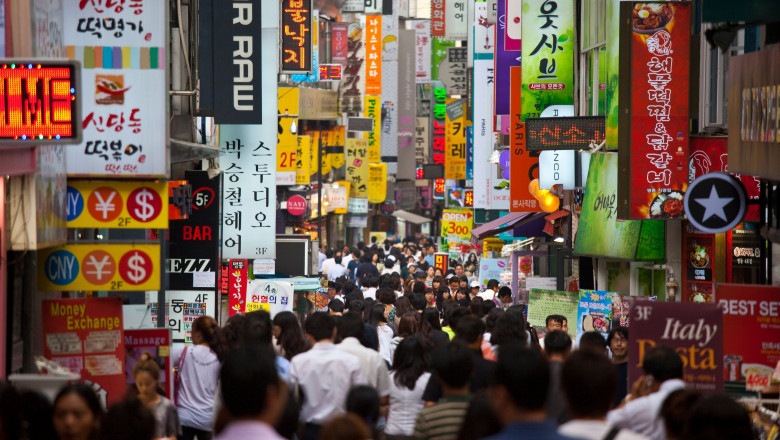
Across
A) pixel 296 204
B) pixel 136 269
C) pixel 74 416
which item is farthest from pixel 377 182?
pixel 74 416

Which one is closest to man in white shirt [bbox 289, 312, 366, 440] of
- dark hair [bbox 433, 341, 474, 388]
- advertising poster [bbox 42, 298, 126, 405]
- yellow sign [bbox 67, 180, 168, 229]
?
dark hair [bbox 433, 341, 474, 388]

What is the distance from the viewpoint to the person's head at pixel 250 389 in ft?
16.2

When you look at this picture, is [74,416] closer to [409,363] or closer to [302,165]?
Answer: [409,363]

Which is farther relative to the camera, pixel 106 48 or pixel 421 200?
pixel 421 200

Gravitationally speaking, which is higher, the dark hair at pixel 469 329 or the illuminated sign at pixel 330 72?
the illuminated sign at pixel 330 72

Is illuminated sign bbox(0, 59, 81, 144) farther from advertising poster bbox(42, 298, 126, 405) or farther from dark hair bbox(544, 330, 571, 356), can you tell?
dark hair bbox(544, 330, 571, 356)

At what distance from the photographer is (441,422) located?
635 centimetres

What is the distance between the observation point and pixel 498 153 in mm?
30141

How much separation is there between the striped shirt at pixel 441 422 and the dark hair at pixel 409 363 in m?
2.15

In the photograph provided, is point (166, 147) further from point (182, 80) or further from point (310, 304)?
point (310, 304)

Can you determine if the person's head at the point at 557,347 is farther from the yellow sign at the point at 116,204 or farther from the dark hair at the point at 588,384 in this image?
the yellow sign at the point at 116,204

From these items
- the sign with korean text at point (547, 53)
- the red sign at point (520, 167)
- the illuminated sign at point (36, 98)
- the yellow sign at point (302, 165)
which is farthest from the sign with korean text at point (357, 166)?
the illuminated sign at point (36, 98)

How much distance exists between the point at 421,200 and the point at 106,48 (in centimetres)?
7440

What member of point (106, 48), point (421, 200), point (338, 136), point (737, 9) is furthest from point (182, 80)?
point (421, 200)
